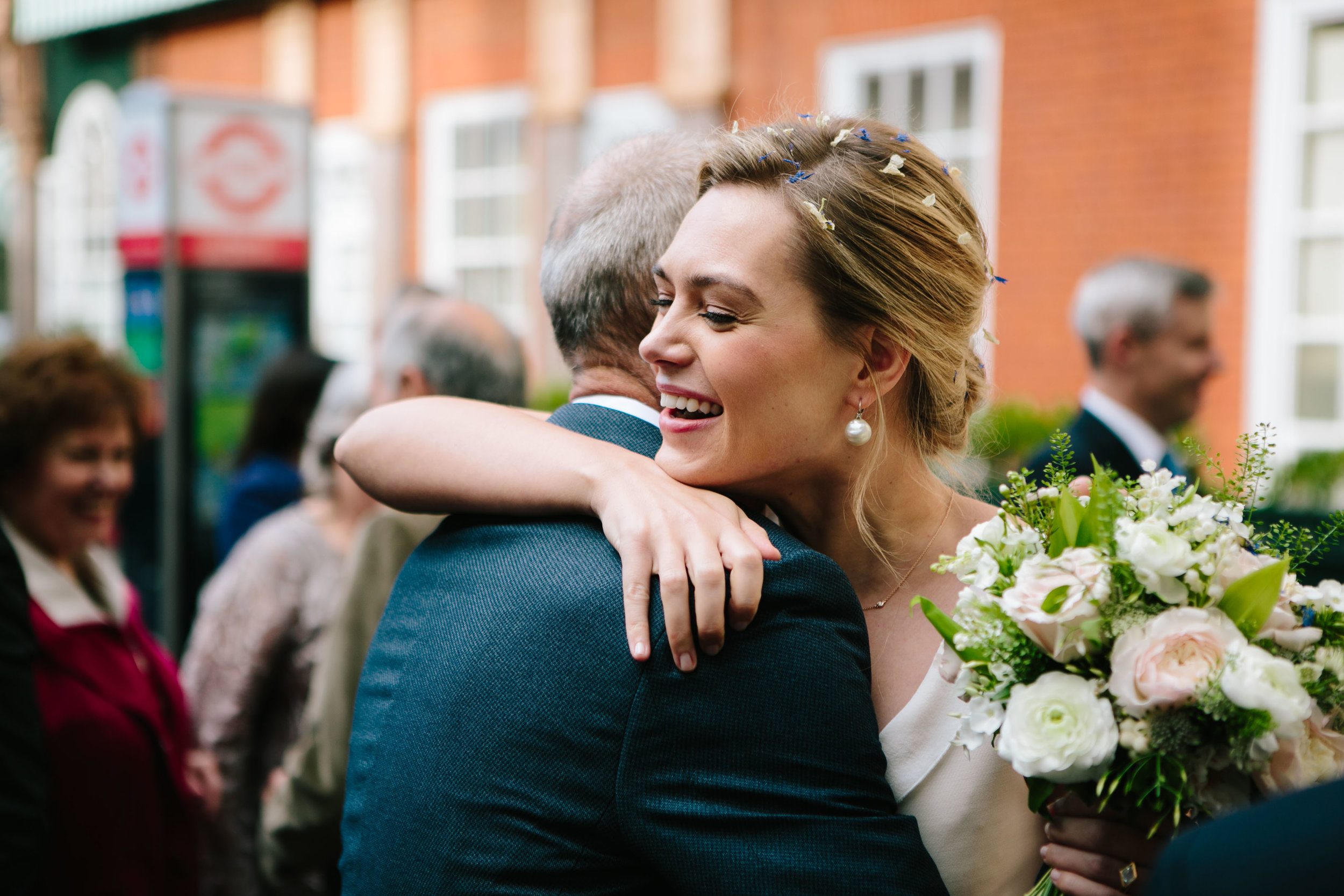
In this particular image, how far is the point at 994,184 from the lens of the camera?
29.1 feet

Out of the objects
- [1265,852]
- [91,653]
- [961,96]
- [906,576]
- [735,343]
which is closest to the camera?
[1265,852]

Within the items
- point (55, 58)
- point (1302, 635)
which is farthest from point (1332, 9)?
point (55, 58)

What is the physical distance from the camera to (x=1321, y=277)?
7.57m

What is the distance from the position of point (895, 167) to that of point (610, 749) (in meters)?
0.97

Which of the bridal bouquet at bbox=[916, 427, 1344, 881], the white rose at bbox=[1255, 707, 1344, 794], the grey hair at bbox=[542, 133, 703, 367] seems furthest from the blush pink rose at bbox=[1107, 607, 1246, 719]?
the grey hair at bbox=[542, 133, 703, 367]

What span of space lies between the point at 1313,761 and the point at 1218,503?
1.12 feet

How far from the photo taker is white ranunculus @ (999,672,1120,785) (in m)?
1.46

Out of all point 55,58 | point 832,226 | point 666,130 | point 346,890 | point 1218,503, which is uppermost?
point 55,58

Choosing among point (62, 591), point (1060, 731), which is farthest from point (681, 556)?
point (62, 591)

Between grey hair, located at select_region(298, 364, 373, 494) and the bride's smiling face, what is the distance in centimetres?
255

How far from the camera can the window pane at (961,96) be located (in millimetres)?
9203

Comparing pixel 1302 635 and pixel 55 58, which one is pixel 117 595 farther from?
pixel 55 58

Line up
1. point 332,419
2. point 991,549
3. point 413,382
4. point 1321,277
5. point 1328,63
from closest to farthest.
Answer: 1. point 991,549
2. point 413,382
3. point 332,419
4. point 1328,63
5. point 1321,277

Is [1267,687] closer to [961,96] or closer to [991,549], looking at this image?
[991,549]
